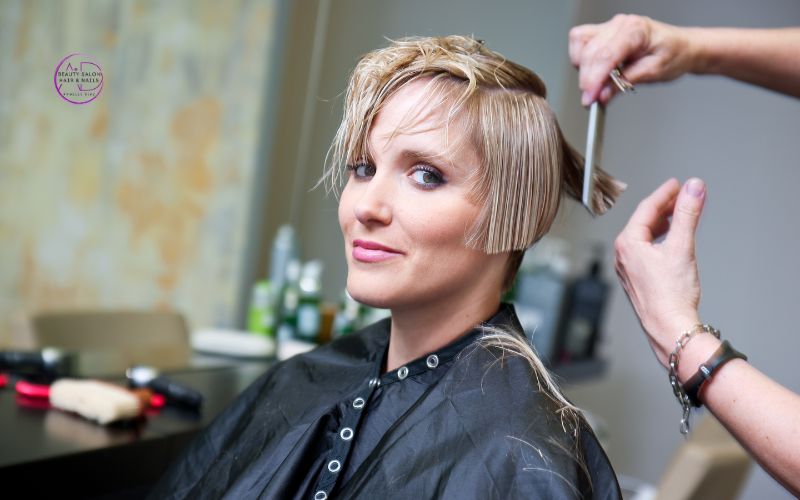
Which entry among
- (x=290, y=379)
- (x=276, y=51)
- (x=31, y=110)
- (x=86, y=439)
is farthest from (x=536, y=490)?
(x=276, y=51)

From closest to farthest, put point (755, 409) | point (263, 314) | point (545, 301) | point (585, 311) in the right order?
point (755, 409) → point (263, 314) → point (545, 301) → point (585, 311)

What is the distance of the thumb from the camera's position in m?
1.27

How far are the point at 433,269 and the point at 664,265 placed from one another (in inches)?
14.0

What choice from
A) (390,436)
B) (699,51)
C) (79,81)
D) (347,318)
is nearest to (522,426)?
(390,436)

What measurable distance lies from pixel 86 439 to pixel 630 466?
14.8 feet

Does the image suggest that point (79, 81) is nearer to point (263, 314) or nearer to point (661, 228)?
point (661, 228)

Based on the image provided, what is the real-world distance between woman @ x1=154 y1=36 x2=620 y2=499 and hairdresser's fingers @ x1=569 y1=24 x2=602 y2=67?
0.25 feet

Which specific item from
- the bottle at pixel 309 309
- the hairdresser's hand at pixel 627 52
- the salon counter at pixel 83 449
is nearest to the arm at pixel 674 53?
the hairdresser's hand at pixel 627 52

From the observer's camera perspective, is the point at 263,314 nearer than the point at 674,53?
No

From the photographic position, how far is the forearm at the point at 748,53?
1500mm

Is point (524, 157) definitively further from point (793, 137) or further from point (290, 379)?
point (793, 137)

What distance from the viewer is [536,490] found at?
3.65ft

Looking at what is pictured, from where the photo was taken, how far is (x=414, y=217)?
52.5 inches

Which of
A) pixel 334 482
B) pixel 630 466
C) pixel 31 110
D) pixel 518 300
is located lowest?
pixel 630 466
